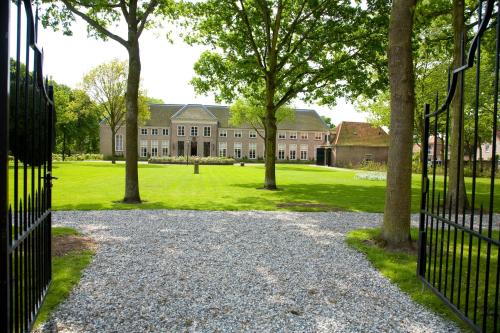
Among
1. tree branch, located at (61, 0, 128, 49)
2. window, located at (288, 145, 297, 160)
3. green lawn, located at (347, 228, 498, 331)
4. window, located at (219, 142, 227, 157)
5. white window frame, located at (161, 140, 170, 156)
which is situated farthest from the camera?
window, located at (288, 145, 297, 160)

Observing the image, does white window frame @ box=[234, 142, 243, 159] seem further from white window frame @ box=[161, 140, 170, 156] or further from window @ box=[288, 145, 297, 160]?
white window frame @ box=[161, 140, 170, 156]

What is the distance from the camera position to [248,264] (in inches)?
255

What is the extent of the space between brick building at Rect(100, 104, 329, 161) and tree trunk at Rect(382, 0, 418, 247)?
6113 cm

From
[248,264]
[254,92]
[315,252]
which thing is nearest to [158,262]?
[248,264]

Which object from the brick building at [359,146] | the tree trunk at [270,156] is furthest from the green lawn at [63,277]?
the brick building at [359,146]

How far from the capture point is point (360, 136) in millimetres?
60594

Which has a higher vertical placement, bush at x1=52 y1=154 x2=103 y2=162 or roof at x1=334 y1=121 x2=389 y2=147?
roof at x1=334 y1=121 x2=389 y2=147

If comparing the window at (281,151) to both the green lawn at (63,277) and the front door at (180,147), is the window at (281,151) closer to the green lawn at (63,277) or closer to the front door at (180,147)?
the front door at (180,147)

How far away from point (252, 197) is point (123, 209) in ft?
18.6

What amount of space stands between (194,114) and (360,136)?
2852cm

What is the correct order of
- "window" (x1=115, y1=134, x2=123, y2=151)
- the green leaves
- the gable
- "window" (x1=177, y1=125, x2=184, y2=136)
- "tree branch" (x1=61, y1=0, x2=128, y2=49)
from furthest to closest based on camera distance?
"window" (x1=177, y1=125, x2=184, y2=136) → the gable → "window" (x1=115, y1=134, x2=123, y2=151) → the green leaves → "tree branch" (x1=61, y1=0, x2=128, y2=49)

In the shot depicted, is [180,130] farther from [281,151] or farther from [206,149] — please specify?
[281,151]

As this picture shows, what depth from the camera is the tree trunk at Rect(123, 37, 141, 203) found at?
1347 centimetres

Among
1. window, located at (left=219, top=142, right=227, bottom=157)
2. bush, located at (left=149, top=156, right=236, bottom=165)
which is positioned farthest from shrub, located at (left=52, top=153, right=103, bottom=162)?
window, located at (left=219, top=142, right=227, bottom=157)
